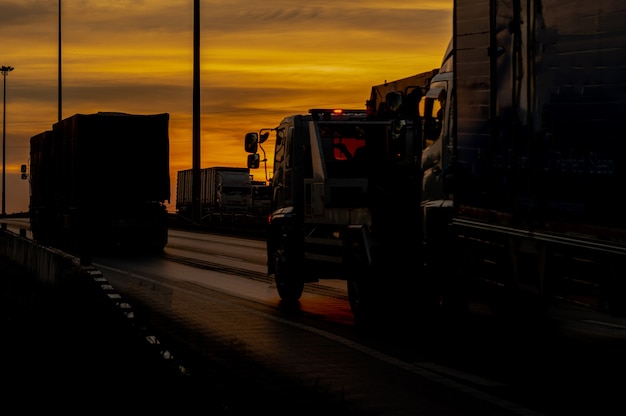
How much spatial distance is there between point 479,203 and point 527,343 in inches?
88.4

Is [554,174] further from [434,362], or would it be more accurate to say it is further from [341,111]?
[341,111]

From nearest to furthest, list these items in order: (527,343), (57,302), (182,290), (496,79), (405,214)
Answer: (496,79) < (527,343) < (405,214) < (57,302) < (182,290)

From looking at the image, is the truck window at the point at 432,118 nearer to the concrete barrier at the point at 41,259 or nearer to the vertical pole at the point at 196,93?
the concrete barrier at the point at 41,259

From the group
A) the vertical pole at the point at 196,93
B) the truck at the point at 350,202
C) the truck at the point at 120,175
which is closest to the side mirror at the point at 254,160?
the truck at the point at 350,202

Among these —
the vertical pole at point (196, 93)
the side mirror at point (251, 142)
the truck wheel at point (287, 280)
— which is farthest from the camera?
the vertical pole at point (196, 93)

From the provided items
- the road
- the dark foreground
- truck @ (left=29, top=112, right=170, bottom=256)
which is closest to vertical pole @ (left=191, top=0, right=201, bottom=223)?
truck @ (left=29, top=112, right=170, bottom=256)

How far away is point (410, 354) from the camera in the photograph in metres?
13.1

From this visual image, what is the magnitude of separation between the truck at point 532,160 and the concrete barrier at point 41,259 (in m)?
6.67

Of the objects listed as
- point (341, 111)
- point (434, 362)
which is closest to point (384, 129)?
point (341, 111)

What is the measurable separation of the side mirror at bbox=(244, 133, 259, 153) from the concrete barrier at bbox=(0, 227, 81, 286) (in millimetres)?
3256

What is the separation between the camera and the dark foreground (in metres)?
8.70

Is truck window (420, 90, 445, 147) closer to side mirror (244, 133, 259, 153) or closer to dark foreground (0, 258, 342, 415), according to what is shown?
dark foreground (0, 258, 342, 415)

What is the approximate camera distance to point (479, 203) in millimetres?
12344

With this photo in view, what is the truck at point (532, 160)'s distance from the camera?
9.62 m
